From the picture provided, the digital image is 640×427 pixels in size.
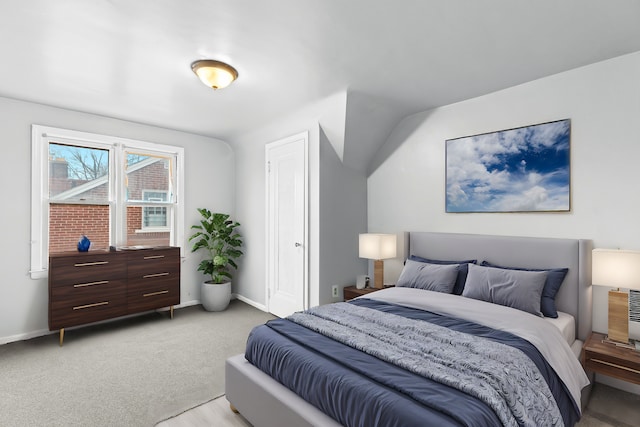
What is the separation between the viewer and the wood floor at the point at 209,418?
6.96ft

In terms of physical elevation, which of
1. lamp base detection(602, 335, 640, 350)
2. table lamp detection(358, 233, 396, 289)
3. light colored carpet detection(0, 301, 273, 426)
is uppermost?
table lamp detection(358, 233, 396, 289)

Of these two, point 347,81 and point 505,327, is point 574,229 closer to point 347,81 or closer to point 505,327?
point 505,327

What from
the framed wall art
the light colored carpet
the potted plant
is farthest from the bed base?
the framed wall art

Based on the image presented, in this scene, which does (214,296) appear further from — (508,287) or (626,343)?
(626,343)

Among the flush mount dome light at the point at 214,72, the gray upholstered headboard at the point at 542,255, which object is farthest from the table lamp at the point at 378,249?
the flush mount dome light at the point at 214,72

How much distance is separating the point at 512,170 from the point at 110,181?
4.56 m

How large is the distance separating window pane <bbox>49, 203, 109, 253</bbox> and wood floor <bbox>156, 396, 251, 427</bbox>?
273 cm

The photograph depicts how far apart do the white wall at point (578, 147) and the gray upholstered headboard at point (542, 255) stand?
10 centimetres

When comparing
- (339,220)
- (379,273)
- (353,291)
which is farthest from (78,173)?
(379,273)

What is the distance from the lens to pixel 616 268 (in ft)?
7.49

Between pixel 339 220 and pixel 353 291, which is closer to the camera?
pixel 353 291

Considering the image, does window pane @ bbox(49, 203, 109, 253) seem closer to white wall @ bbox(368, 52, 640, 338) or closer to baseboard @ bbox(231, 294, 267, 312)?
baseboard @ bbox(231, 294, 267, 312)

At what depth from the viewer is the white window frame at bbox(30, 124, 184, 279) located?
354 cm

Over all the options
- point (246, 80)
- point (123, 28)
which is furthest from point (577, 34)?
point (123, 28)
